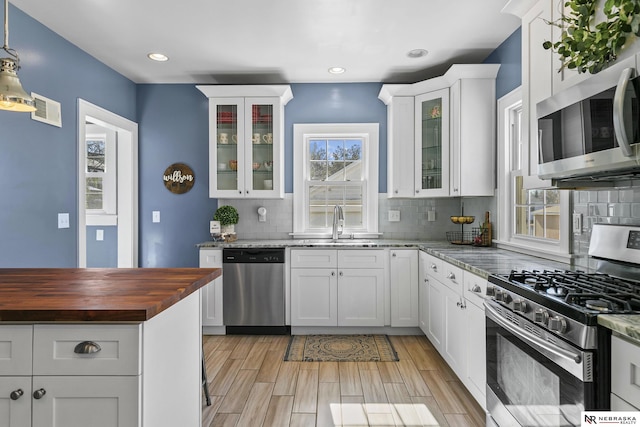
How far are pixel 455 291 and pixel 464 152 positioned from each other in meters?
1.40

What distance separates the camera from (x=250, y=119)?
3967 mm

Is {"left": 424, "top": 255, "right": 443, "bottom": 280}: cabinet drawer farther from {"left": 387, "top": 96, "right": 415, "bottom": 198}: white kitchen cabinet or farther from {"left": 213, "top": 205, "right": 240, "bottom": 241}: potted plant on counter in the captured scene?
{"left": 213, "top": 205, "right": 240, "bottom": 241}: potted plant on counter

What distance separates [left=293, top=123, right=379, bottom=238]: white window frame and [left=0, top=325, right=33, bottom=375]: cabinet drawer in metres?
3.06

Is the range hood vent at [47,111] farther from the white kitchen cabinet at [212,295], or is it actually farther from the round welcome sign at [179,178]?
the white kitchen cabinet at [212,295]

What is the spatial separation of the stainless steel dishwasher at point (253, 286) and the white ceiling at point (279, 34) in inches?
73.4

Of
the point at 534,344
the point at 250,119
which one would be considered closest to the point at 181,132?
the point at 250,119

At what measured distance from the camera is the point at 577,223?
88.4 inches

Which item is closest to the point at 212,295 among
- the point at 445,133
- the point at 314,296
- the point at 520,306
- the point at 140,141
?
the point at 314,296

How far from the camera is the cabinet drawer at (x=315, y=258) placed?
145 inches

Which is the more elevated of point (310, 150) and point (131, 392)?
point (310, 150)

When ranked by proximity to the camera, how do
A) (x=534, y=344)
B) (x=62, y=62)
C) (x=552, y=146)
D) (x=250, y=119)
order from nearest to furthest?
(x=534, y=344), (x=552, y=146), (x=62, y=62), (x=250, y=119)

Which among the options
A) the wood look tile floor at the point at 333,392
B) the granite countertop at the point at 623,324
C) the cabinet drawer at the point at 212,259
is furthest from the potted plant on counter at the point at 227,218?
the granite countertop at the point at 623,324

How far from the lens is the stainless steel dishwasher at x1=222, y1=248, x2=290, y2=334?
3.70 m

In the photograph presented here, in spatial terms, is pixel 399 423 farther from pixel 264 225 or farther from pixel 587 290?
pixel 264 225
